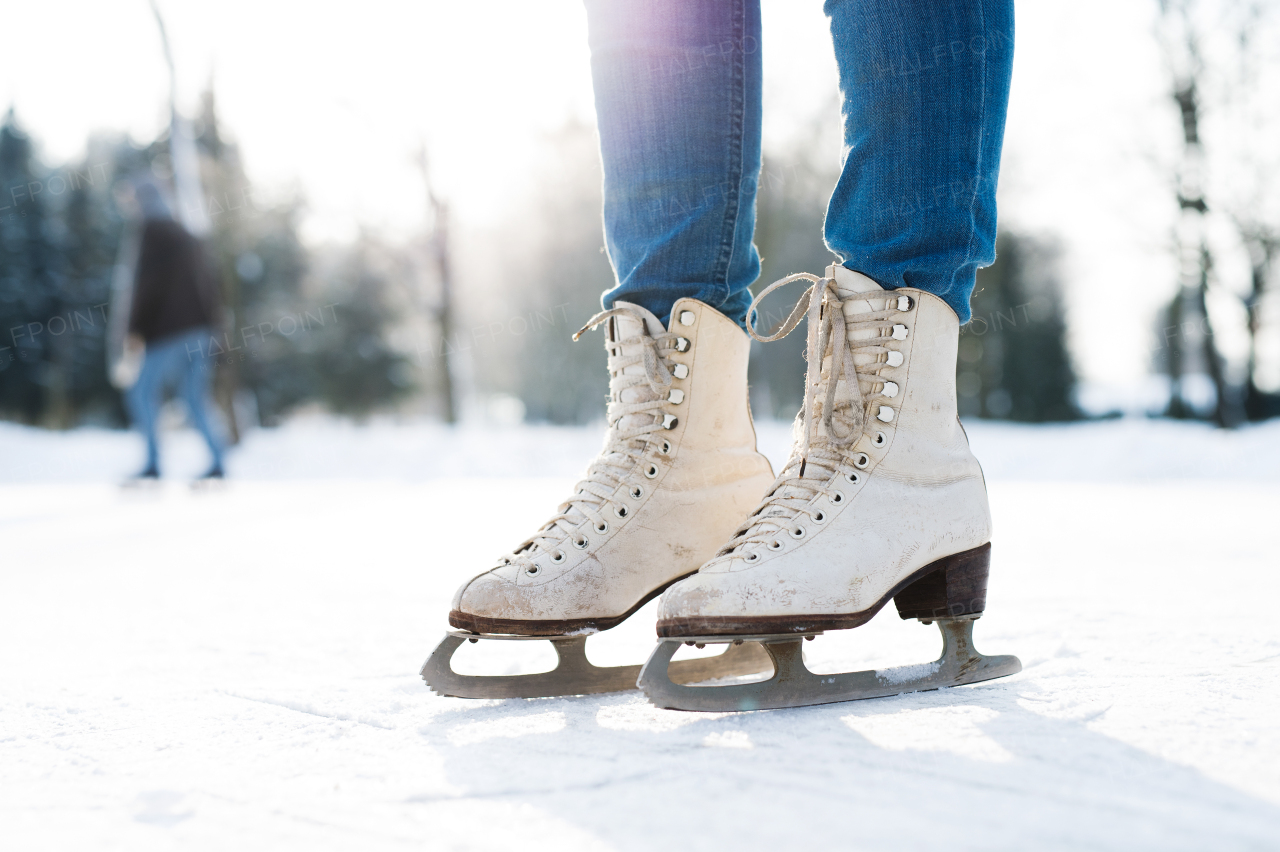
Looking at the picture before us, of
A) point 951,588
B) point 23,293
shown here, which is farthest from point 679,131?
point 23,293

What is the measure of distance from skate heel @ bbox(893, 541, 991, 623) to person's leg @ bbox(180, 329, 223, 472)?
187 inches

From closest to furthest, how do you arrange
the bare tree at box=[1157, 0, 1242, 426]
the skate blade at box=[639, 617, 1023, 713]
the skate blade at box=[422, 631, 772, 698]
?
the skate blade at box=[639, 617, 1023, 713] → the skate blade at box=[422, 631, 772, 698] → the bare tree at box=[1157, 0, 1242, 426]

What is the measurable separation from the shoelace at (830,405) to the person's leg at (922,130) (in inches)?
2.1

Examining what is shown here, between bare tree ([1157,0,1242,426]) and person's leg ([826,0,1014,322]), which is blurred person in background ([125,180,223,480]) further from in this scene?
bare tree ([1157,0,1242,426])

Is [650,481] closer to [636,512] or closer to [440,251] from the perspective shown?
[636,512]

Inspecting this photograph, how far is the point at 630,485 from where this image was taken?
1094mm

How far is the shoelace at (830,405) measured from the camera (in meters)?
1.00

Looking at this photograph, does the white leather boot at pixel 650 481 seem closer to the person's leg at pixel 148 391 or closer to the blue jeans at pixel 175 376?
the blue jeans at pixel 175 376

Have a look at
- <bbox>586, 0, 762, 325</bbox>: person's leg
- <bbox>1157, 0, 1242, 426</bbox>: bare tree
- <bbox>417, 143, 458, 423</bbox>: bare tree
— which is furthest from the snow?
<bbox>1157, 0, 1242, 426</bbox>: bare tree

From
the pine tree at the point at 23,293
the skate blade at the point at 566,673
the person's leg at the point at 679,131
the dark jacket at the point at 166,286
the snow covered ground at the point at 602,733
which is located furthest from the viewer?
the pine tree at the point at 23,293

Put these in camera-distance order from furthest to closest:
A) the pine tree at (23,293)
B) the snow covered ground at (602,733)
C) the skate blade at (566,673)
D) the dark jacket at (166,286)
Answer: the pine tree at (23,293) < the dark jacket at (166,286) < the skate blade at (566,673) < the snow covered ground at (602,733)

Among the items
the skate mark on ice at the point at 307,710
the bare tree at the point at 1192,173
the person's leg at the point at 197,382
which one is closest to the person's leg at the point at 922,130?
the skate mark on ice at the point at 307,710

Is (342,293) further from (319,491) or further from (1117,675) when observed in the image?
(1117,675)

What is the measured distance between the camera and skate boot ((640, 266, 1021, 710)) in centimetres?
92
